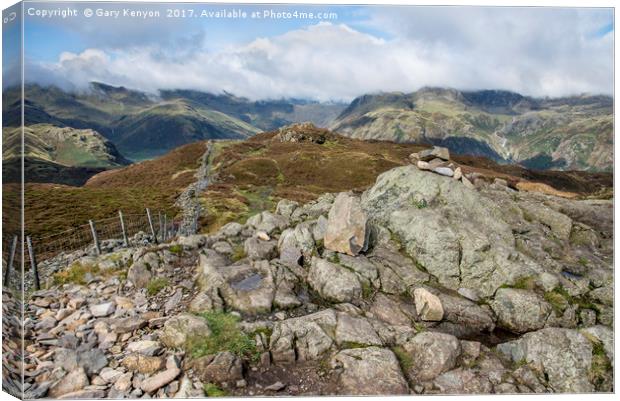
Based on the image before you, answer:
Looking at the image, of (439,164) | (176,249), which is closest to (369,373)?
(176,249)

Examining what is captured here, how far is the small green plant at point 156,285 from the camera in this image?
1399 cm

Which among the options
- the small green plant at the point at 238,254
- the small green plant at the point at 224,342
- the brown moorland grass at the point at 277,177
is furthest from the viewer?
the brown moorland grass at the point at 277,177

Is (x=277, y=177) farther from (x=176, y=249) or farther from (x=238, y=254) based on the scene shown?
(x=176, y=249)

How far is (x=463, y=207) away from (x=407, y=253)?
3.57m

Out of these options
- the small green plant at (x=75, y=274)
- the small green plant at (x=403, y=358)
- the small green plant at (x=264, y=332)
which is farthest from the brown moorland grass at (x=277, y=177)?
the small green plant at (x=403, y=358)

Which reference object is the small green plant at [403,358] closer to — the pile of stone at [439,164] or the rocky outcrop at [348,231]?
the rocky outcrop at [348,231]

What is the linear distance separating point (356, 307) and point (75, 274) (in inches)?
422

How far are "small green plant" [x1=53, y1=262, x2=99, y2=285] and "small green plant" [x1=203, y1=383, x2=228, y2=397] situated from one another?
22.9 feet

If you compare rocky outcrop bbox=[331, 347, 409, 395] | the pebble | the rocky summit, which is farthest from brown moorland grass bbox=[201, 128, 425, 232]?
rocky outcrop bbox=[331, 347, 409, 395]

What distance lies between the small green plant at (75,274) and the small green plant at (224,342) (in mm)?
6054

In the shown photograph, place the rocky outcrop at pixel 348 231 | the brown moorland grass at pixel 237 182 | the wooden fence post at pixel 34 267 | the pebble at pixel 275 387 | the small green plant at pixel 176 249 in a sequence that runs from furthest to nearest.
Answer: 1. the brown moorland grass at pixel 237 182
2. the small green plant at pixel 176 249
3. the rocky outcrop at pixel 348 231
4. the wooden fence post at pixel 34 267
5. the pebble at pixel 275 387

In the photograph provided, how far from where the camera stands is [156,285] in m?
14.2

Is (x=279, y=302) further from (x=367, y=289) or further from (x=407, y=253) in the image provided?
(x=407, y=253)

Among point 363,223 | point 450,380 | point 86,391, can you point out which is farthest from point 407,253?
point 86,391
